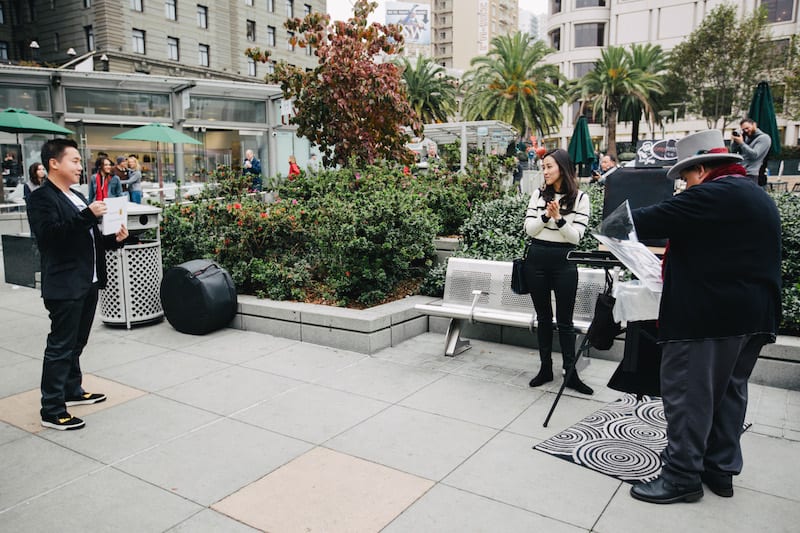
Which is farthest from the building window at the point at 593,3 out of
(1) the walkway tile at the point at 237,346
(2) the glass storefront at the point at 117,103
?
(1) the walkway tile at the point at 237,346

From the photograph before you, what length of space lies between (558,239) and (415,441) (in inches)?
79.4

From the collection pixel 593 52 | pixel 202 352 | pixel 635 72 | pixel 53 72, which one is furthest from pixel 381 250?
pixel 593 52

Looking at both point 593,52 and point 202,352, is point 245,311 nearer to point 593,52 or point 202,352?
point 202,352

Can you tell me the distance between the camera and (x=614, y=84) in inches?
1799

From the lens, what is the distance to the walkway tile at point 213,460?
11.6 ft

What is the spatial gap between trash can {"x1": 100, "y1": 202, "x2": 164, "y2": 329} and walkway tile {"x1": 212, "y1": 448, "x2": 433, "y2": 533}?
4052 mm

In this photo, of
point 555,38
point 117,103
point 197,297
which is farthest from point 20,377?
point 555,38

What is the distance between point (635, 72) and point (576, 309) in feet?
148

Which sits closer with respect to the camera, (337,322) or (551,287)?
(551,287)

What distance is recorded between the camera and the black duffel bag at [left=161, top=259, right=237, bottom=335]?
6.59m

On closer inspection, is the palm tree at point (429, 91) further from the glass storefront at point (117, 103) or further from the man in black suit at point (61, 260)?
the man in black suit at point (61, 260)

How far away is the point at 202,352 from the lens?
6.20 m

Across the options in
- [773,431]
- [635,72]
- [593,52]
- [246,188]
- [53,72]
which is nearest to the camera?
[773,431]

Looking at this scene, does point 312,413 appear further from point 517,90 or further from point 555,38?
point 555,38
